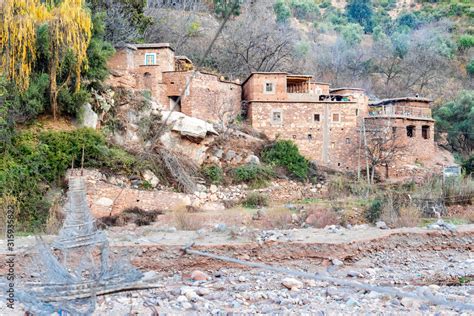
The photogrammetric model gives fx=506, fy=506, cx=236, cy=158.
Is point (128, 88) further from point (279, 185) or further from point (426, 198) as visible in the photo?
point (426, 198)

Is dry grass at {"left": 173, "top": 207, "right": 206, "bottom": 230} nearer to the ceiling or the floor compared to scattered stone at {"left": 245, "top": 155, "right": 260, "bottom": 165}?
nearer to the floor

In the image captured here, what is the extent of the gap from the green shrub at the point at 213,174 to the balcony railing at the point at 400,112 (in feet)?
31.0

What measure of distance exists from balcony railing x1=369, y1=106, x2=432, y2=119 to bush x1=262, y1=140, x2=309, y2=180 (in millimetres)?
5261

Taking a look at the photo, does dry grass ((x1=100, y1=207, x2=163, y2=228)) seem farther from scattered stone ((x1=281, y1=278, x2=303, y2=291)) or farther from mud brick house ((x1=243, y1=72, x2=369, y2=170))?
mud brick house ((x1=243, y1=72, x2=369, y2=170))

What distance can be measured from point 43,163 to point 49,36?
4.62 m

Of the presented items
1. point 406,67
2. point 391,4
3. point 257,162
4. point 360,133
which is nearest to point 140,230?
point 257,162

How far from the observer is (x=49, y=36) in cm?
→ 1817

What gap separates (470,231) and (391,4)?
2309 inches

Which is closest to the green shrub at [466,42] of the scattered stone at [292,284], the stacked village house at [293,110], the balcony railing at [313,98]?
the stacked village house at [293,110]

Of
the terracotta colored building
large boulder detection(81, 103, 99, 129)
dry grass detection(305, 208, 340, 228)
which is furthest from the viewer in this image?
the terracotta colored building

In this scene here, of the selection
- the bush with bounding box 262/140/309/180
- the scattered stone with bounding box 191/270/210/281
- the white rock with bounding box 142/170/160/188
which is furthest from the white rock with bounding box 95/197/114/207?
the bush with bounding box 262/140/309/180

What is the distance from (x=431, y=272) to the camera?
11961mm

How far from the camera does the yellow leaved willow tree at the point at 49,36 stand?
1738cm

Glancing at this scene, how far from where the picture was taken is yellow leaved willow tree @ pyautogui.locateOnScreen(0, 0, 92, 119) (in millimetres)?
17375
